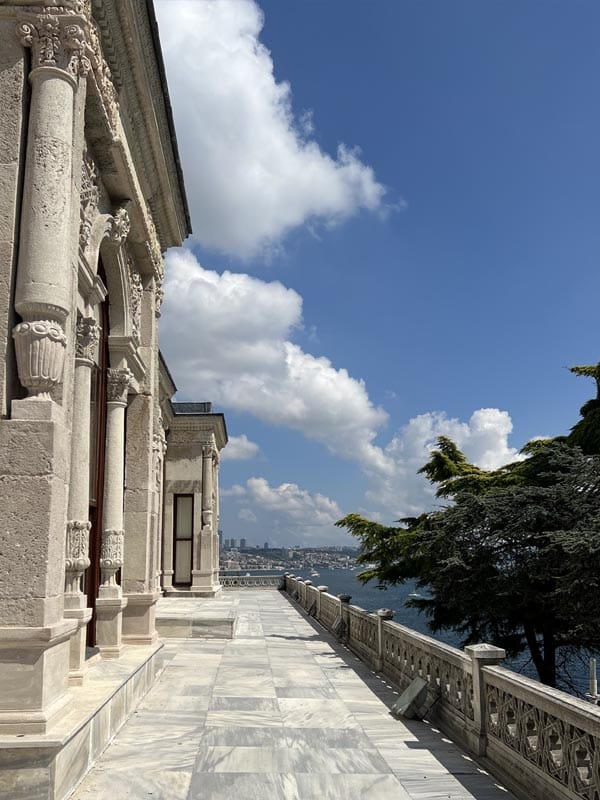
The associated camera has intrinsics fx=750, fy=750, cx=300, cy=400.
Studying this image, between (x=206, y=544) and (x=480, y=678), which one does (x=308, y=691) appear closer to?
(x=480, y=678)

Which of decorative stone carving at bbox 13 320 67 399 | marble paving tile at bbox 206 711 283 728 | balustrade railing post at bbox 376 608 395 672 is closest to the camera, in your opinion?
decorative stone carving at bbox 13 320 67 399

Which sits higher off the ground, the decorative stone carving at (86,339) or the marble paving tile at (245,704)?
the decorative stone carving at (86,339)

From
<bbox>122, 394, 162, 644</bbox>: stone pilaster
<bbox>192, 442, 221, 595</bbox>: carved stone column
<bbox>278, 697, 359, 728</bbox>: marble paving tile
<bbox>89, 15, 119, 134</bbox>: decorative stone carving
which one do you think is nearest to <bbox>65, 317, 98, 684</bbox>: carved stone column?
<bbox>89, 15, 119, 134</bbox>: decorative stone carving

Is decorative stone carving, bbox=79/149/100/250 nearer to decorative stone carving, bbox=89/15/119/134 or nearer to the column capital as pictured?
decorative stone carving, bbox=89/15/119/134

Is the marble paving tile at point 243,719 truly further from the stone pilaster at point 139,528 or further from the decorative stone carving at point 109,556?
the stone pilaster at point 139,528

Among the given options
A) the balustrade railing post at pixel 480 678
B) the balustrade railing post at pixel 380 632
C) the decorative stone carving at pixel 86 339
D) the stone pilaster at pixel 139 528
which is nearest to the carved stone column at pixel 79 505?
the decorative stone carving at pixel 86 339

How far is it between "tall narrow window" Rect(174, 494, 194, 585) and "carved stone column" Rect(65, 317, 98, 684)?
19943 millimetres

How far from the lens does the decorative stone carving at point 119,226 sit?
31.2 ft

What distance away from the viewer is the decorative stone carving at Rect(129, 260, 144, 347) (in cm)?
1125

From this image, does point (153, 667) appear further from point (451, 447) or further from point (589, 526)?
point (451, 447)

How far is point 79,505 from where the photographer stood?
316 inches

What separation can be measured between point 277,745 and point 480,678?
82.8 inches

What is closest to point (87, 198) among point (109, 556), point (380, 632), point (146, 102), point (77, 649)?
point (146, 102)

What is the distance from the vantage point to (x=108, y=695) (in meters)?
7.23
